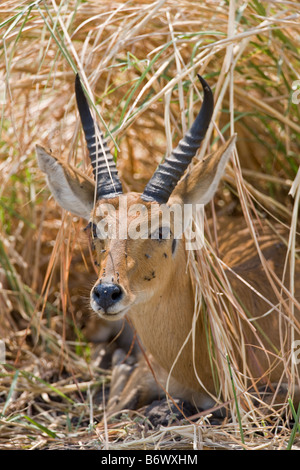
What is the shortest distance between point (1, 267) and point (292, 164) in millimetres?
2637

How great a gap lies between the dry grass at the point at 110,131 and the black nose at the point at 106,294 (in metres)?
0.83

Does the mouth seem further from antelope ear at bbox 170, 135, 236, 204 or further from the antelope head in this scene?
antelope ear at bbox 170, 135, 236, 204

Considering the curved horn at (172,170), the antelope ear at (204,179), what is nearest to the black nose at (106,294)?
the curved horn at (172,170)

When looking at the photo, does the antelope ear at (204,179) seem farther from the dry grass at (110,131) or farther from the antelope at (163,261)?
the dry grass at (110,131)

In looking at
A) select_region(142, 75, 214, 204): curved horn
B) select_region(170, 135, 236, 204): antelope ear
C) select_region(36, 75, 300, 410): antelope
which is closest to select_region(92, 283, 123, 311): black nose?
select_region(36, 75, 300, 410): antelope

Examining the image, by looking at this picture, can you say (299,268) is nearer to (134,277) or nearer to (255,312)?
(255,312)

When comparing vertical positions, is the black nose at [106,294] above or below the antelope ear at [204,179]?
below

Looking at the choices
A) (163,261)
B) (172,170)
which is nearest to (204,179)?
(172,170)

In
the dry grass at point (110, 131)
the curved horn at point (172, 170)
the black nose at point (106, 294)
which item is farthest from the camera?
the dry grass at point (110, 131)

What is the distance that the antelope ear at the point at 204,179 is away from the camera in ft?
12.7

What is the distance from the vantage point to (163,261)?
3.91 meters

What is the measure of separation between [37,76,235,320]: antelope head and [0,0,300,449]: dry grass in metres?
0.20
